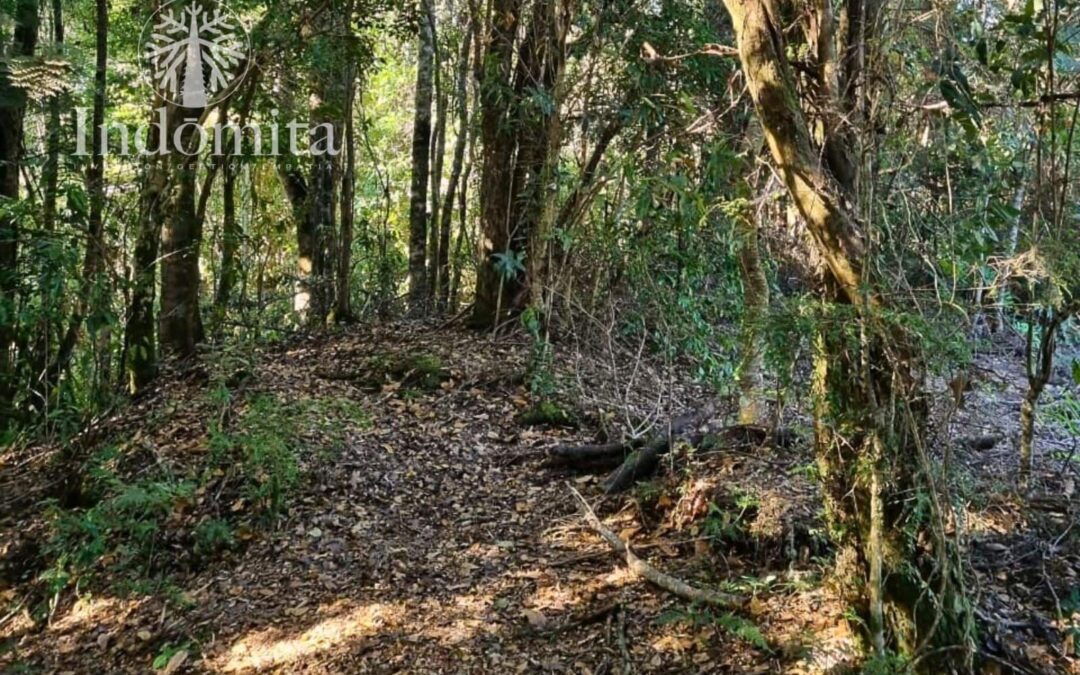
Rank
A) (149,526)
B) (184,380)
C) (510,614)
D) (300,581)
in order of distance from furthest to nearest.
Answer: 1. (184,380)
2. (149,526)
3. (300,581)
4. (510,614)

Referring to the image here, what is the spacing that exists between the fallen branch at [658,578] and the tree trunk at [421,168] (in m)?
4.91

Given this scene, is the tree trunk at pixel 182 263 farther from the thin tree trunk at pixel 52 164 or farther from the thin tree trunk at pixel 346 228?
the thin tree trunk at pixel 346 228

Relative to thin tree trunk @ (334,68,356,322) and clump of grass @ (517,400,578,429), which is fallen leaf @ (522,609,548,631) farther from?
thin tree trunk @ (334,68,356,322)

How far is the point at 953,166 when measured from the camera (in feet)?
11.2

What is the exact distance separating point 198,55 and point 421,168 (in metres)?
2.77

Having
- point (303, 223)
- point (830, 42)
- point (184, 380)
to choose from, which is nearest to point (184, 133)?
point (184, 380)

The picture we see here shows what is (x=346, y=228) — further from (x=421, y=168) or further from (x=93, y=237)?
(x=93, y=237)

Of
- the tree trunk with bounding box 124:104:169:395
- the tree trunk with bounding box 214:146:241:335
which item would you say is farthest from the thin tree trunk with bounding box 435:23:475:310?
the tree trunk with bounding box 124:104:169:395

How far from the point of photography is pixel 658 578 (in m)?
3.57

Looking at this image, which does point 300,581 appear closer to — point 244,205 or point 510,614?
point 510,614

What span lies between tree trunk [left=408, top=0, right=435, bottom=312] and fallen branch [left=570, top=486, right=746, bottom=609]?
491cm

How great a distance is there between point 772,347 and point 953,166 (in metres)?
1.48

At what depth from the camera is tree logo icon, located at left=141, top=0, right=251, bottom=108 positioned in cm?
617

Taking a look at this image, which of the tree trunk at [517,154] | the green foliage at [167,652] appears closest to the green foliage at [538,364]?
the tree trunk at [517,154]
